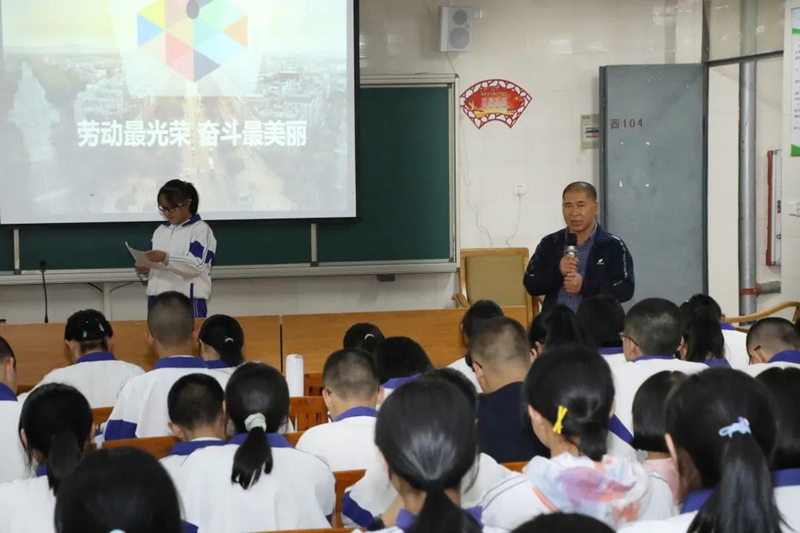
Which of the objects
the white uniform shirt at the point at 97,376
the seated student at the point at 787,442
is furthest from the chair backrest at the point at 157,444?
the seated student at the point at 787,442

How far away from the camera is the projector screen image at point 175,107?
6.29 meters

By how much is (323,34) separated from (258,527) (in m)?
4.80

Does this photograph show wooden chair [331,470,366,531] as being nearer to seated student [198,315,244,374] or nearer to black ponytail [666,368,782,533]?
black ponytail [666,368,782,533]

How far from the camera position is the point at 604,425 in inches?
74.4

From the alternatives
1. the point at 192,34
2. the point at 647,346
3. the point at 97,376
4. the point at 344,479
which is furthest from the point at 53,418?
the point at 192,34

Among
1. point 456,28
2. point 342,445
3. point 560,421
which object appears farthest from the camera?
point 456,28

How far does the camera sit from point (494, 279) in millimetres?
6863

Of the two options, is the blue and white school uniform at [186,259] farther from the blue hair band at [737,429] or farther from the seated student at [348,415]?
the blue hair band at [737,429]

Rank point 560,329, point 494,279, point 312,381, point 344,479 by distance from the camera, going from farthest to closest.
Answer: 1. point 494,279
2. point 312,381
3. point 560,329
4. point 344,479

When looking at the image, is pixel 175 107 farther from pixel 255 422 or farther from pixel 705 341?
pixel 255 422

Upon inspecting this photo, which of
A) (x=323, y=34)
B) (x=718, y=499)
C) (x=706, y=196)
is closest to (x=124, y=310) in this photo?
(x=323, y=34)

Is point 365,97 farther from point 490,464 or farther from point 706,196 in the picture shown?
point 490,464

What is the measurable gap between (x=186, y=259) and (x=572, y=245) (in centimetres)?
188

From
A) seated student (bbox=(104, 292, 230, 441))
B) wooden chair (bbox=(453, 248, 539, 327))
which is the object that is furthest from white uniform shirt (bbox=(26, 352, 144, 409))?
wooden chair (bbox=(453, 248, 539, 327))
